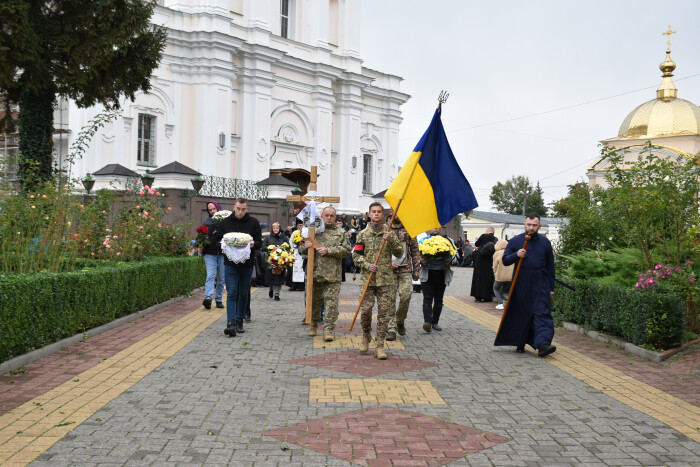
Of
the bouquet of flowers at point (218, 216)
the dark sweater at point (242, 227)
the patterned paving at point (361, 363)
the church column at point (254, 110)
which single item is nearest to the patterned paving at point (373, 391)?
the patterned paving at point (361, 363)

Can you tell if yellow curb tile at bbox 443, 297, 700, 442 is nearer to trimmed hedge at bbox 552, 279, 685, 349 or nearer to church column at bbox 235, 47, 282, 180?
trimmed hedge at bbox 552, 279, 685, 349

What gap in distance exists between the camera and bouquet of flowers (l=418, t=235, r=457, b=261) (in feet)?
40.1

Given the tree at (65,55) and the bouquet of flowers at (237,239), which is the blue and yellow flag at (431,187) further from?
the tree at (65,55)

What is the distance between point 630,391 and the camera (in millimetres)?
7875

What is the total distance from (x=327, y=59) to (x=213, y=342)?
104 feet

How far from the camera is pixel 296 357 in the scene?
30.7 ft

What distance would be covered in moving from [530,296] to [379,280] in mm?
2169

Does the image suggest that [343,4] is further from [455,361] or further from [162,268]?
[455,361]

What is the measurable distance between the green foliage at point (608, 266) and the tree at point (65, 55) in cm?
1125

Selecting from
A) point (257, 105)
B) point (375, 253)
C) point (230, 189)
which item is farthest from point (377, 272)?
point (257, 105)

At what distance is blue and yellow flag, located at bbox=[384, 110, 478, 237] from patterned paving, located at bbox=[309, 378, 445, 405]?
9.14 ft

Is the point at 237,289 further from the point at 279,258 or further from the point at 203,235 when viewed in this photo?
the point at 203,235

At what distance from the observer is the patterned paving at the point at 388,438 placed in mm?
5320

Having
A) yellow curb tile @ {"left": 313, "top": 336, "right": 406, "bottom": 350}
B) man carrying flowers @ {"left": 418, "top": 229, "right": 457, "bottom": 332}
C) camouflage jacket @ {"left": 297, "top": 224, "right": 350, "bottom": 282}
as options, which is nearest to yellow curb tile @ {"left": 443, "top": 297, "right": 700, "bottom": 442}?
yellow curb tile @ {"left": 313, "top": 336, "right": 406, "bottom": 350}
